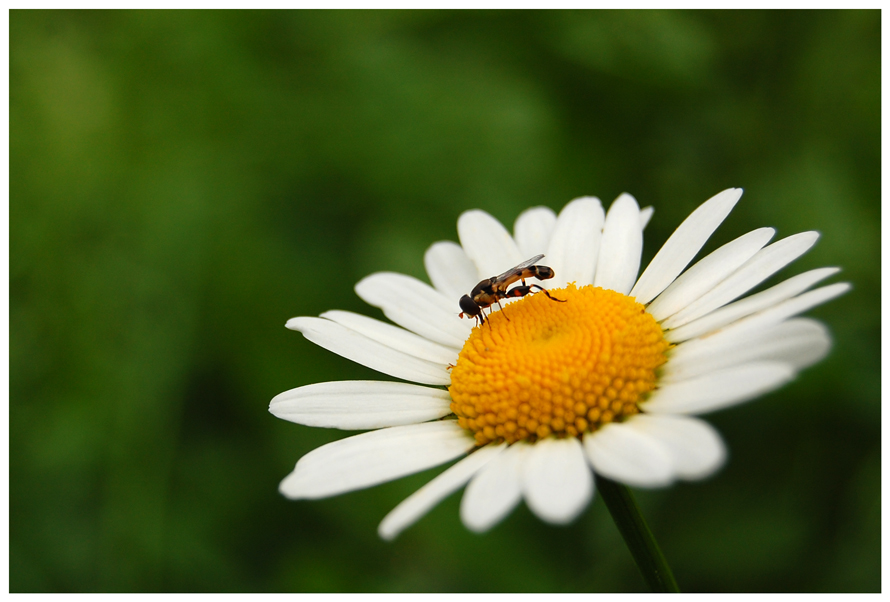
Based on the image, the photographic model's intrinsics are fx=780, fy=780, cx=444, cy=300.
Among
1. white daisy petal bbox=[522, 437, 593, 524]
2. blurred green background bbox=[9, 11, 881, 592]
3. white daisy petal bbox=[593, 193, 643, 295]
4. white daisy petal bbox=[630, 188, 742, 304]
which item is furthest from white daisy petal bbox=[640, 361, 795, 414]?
blurred green background bbox=[9, 11, 881, 592]

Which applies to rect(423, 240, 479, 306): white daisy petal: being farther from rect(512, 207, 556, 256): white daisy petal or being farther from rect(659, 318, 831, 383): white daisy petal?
rect(659, 318, 831, 383): white daisy petal

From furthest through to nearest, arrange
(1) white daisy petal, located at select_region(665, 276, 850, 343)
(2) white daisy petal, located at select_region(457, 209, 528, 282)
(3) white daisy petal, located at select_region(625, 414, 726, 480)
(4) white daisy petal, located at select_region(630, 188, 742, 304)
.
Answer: (2) white daisy petal, located at select_region(457, 209, 528, 282), (4) white daisy petal, located at select_region(630, 188, 742, 304), (1) white daisy petal, located at select_region(665, 276, 850, 343), (3) white daisy petal, located at select_region(625, 414, 726, 480)

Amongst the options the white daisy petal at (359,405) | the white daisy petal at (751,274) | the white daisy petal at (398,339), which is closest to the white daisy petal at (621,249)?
the white daisy petal at (751,274)

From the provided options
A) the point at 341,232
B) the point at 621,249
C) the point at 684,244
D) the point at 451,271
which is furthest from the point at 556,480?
the point at 341,232

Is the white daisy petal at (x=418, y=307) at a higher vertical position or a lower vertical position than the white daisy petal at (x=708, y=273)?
higher

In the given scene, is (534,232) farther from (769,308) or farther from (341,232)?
(341,232)

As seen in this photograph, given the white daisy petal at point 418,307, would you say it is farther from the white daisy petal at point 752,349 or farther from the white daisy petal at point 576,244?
the white daisy petal at point 752,349

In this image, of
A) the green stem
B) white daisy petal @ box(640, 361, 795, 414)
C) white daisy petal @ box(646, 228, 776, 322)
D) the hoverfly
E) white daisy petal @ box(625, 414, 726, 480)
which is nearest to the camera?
white daisy petal @ box(625, 414, 726, 480)

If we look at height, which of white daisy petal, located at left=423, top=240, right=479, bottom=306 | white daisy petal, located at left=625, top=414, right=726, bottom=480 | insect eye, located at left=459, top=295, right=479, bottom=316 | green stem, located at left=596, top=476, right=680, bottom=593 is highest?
white daisy petal, located at left=423, top=240, right=479, bottom=306
